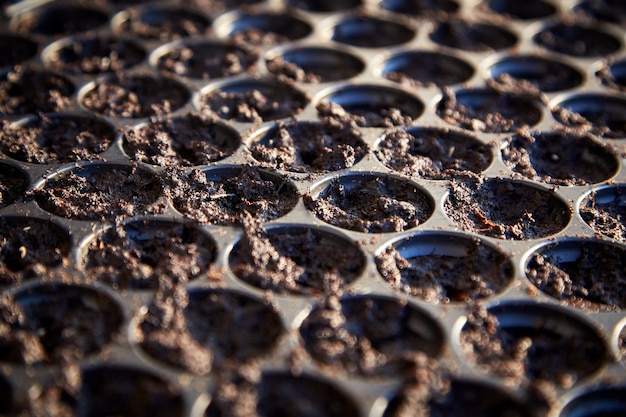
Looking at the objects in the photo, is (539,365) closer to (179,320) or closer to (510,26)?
(179,320)

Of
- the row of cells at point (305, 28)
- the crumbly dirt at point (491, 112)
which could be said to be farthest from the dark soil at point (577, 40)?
the crumbly dirt at point (491, 112)

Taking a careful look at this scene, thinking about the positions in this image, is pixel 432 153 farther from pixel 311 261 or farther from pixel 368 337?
pixel 368 337

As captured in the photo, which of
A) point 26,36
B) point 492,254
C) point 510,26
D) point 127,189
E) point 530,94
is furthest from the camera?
point 510,26

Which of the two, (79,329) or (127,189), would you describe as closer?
(79,329)

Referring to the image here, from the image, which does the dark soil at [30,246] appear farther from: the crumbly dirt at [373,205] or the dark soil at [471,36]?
the dark soil at [471,36]

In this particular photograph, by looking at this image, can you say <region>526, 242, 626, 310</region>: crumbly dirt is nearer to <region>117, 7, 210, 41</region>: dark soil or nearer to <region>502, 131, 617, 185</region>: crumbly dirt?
<region>502, 131, 617, 185</region>: crumbly dirt

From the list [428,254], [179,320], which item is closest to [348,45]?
[428,254]

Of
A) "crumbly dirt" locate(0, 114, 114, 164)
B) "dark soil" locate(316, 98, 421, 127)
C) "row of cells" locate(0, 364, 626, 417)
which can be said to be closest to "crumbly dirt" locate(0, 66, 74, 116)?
"crumbly dirt" locate(0, 114, 114, 164)
